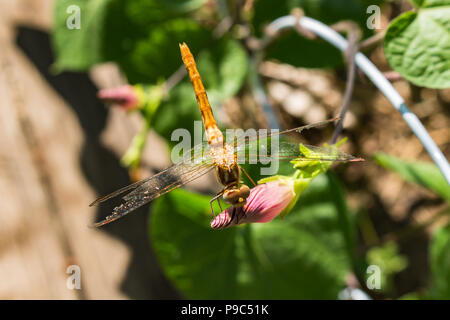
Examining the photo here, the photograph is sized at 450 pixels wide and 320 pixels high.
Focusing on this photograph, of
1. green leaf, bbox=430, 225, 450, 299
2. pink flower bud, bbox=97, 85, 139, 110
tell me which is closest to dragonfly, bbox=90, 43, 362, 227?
pink flower bud, bbox=97, 85, 139, 110

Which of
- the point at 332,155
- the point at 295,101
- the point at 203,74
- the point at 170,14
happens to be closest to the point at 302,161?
the point at 332,155

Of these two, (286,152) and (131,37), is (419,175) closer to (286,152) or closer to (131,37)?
(286,152)

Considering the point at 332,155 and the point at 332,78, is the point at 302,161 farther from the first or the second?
the point at 332,78

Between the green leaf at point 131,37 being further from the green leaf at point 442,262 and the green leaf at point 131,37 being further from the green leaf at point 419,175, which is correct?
the green leaf at point 442,262

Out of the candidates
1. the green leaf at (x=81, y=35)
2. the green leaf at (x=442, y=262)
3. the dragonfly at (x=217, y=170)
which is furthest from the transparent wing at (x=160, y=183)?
the green leaf at (x=442, y=262)

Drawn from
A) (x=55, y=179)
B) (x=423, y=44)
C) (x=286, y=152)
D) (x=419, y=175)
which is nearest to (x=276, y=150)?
(x=286, y=152)

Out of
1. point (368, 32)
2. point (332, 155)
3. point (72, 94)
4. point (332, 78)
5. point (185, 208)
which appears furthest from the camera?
point (332, 78)

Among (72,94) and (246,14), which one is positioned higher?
(246,14)
